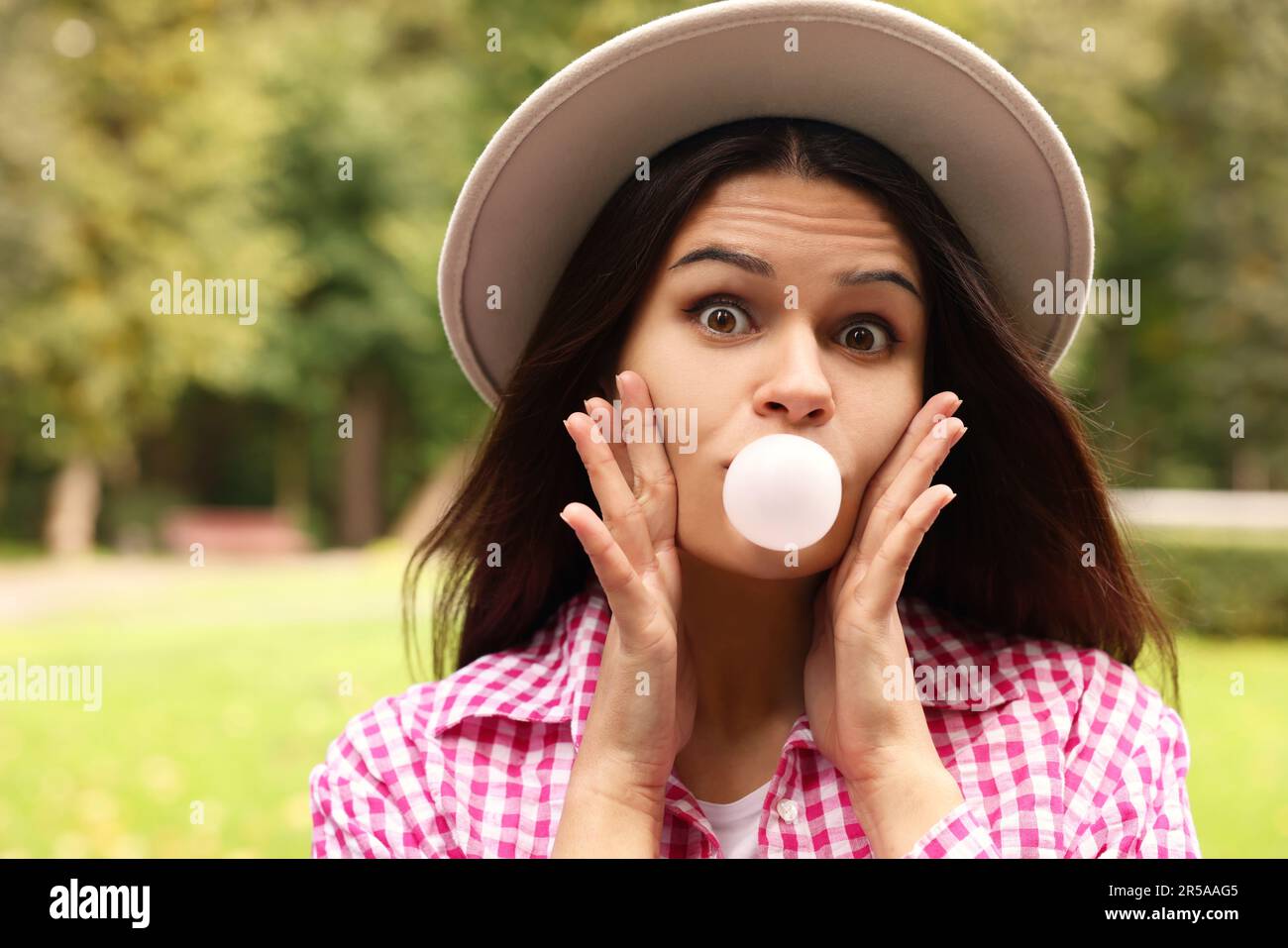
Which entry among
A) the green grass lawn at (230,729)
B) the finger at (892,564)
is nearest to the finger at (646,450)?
the finger at (892,564)

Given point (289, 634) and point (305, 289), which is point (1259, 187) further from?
point (289, 634)

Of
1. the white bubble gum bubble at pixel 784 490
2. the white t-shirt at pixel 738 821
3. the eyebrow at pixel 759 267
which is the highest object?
the eyebrow at pixel 759 267

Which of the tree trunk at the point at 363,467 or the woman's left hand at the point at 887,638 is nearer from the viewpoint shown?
the woman's left hand at the point at 887,638

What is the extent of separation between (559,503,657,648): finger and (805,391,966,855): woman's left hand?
321 mm

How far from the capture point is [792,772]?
2.04 metres

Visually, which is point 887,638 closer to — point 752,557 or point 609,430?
point 752,557

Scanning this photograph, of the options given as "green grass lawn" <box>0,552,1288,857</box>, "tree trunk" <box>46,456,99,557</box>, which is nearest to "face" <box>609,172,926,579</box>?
"green grass lawn" <box>0,552,1288,857</box>

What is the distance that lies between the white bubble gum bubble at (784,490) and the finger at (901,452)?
183 millimetres

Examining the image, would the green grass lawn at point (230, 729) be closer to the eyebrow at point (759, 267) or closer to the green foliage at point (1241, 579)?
the green foliage at point (1241, 579)

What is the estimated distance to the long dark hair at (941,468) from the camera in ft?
6.81

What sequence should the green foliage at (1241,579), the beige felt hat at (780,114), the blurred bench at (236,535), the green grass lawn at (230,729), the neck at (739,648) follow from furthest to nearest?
1. the blurred bench at (236,535)
2. the green foliage at (1241,579)
3. the green grass lawn at (230,729)
4. the neck at (739,648)
5. the beige felt hat at (780,114)

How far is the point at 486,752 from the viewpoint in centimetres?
207

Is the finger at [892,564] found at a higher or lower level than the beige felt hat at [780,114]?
lower
